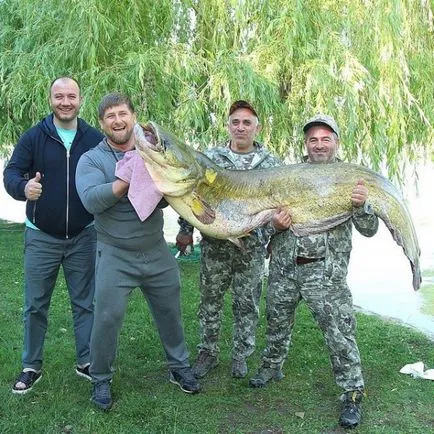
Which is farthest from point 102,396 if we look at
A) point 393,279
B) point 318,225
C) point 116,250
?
point 393,279

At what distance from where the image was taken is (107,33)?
7742 millimetres

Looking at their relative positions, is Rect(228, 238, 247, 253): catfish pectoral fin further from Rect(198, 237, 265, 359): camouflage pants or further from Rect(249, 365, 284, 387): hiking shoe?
Rect(249, 365, 284, 387): hiking shoe

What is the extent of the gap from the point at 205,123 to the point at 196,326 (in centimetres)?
285

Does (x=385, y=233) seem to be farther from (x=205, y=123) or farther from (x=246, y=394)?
(x=246, y=394)

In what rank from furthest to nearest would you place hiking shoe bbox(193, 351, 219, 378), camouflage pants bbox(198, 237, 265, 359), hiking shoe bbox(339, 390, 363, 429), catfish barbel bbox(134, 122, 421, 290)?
1. hiking shoe bbox(193, 351, 219, 378)
2. camouflage pants bbox(198, 237, 265, 359)
3. hiking shoe bbox(339, 390, 363, 429)
4. catfish barbel bbox(134, 122, 421, 290)

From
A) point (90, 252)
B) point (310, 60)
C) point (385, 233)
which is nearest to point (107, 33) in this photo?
point (310, 60)

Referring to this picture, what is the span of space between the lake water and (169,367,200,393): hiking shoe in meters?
2.94

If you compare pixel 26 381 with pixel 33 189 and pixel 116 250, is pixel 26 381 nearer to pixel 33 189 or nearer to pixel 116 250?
pixel 116 250

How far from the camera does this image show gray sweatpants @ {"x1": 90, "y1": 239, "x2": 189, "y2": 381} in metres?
4.09

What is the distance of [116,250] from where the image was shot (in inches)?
161

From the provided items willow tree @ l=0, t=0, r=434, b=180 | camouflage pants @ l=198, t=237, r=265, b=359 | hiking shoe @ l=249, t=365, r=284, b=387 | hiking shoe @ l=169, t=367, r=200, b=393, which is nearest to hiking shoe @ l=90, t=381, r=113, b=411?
hiking shoe @ l=169, t=367, r=200, b=393

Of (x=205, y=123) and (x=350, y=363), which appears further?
(x=205, y=123)

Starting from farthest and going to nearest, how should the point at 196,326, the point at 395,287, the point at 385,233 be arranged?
the point at 385,233
the point at 395,287
the point at 196,326

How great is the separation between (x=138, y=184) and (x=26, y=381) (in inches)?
70.5
